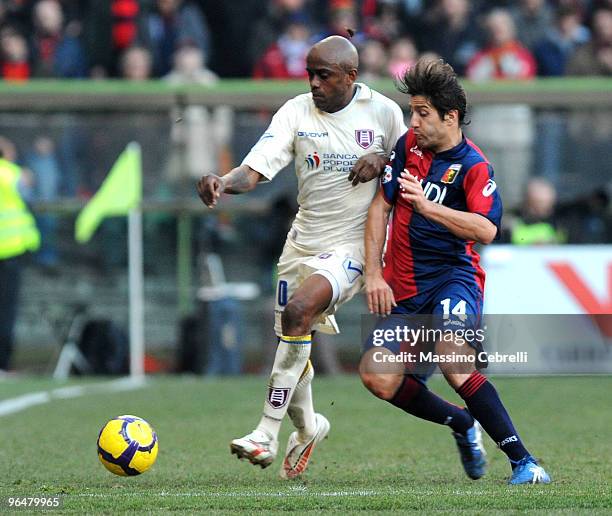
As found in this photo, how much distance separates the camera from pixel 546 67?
16719 mm

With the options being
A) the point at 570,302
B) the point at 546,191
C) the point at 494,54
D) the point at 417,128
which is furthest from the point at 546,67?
the point at 417,128

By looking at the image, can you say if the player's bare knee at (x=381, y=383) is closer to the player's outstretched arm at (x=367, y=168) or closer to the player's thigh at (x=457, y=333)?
the player's thigh at (x=457, y=333)

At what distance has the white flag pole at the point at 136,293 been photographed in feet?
48.2

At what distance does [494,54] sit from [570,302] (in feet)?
12.0

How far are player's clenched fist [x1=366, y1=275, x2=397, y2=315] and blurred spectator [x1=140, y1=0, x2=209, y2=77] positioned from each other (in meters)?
10.2

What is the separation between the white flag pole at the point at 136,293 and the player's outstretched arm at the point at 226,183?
25.2ft

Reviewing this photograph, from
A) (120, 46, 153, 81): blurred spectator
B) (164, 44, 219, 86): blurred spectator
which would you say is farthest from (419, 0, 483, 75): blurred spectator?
(120, 46, 153, 81): blurred spectator

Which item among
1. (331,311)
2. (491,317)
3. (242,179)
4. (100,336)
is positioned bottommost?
(100,336)

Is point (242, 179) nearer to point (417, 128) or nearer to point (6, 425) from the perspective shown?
point (417, 128)

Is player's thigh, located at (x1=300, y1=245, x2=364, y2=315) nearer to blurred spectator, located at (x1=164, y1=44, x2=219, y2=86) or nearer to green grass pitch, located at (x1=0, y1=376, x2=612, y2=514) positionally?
green grass pitch, located at (x1=0, y1=376, x2=612, y2=514)

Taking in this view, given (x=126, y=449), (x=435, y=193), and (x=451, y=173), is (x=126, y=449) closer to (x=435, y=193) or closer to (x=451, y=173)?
(x=435, y=193)

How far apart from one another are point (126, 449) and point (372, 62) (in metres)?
9.67

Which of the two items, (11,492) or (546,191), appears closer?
(11,492)

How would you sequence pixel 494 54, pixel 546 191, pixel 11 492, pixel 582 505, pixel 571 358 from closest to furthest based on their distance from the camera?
1. pixel 582 505
2. pixel 11 492
3. pixel 571 358
4. pixel 546 191
5. pixel 494 54
